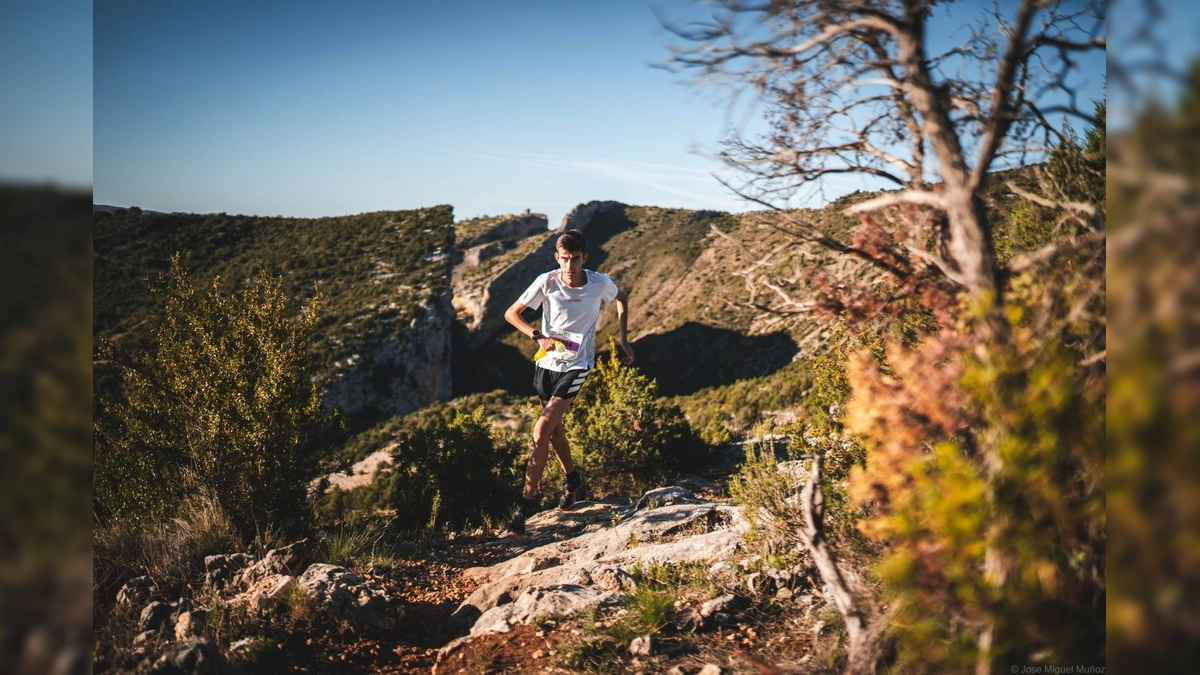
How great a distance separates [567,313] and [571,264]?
1.32ft

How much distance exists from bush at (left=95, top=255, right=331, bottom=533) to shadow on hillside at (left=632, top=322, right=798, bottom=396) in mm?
30228

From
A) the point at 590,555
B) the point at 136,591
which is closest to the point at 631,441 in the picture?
the point at 590,555

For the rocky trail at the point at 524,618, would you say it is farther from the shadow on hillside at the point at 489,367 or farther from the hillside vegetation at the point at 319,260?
the shadow on hillside at the point at 489,367

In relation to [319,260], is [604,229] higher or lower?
higher

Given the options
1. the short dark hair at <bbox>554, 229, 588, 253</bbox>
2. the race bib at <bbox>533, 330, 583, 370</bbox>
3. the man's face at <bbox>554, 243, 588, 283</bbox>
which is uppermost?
the short dark hair at <bbox>554, 229, 588, 253</bbox>

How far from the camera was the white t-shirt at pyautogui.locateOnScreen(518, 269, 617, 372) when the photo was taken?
485cm

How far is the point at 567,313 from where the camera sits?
4.88m

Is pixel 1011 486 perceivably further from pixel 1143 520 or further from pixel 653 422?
pixel 653 422

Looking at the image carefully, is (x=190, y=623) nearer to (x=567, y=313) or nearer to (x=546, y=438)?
(x=546, y=438)

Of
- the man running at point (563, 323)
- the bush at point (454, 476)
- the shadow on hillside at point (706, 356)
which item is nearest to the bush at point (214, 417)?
the bush at point (454, 476)

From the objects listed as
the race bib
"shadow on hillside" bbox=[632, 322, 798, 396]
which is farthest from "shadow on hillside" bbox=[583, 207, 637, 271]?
the race bib

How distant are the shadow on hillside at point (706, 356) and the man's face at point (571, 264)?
Answer: 1179 inches

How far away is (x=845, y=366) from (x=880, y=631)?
78.6 inches

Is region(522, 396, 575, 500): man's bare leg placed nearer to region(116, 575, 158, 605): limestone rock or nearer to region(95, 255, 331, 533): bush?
region(95, 255, 331, 533): bush
